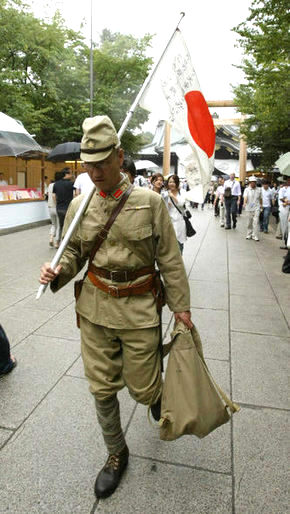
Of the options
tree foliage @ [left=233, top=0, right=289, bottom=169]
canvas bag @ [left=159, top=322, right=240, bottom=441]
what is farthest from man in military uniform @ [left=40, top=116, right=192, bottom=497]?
tree foliage @ [left=233, top=0, right=289, bottom=169]

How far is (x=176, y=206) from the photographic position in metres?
5.93

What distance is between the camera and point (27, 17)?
586 inches

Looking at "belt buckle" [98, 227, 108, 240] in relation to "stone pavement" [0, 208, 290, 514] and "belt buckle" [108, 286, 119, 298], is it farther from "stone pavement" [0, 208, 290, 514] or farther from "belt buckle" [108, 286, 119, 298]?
"stone pavement" [0, 208, 290, 514]

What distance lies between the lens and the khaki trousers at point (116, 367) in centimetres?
206

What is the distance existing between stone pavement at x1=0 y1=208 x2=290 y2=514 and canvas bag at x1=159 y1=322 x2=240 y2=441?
0.40 meters

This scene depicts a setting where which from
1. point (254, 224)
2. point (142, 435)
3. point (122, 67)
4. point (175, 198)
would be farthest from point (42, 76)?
point (142, 435)

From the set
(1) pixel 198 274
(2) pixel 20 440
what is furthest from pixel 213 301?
(2) pixel 20 440

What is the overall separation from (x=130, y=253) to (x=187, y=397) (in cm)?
77

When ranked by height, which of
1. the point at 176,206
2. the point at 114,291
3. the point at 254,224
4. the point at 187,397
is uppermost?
the point at 176,206

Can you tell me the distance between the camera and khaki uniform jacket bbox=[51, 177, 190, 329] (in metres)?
1.99

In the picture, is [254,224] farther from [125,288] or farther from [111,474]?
[111,474]

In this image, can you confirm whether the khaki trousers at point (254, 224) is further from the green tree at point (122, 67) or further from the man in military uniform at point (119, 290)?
the green tree at point (122, 67)

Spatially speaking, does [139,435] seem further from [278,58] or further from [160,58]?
[278,58]

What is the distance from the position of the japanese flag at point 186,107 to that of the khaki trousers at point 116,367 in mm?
1472
